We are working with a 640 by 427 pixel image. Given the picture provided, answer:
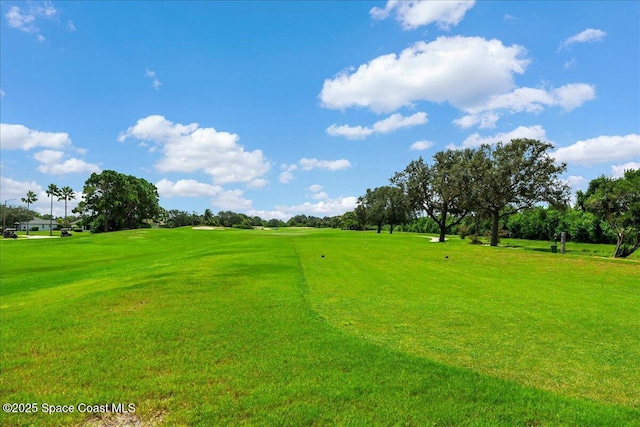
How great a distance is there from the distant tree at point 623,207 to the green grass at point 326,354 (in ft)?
74.7

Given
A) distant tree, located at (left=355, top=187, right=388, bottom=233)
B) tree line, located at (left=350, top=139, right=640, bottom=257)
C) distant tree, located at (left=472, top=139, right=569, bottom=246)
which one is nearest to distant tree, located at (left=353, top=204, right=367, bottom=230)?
distant tree, located at (left=355, top=187, right=388, bottom=233)

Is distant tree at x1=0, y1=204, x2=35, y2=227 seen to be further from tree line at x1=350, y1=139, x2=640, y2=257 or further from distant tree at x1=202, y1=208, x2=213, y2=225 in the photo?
tree line at x1=350, y1=139, x2=640, y2=257

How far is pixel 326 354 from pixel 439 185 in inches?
1958

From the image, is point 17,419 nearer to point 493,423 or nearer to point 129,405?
point 129,405

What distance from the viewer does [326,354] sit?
6.91 m

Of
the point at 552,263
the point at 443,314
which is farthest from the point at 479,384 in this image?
the point at 552,263

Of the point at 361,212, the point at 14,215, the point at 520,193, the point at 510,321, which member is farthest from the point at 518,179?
the point at 14,215

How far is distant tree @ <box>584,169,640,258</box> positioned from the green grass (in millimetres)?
22777

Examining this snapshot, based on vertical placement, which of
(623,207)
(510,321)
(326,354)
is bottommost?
(510,321)

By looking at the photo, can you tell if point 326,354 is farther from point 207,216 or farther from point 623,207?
point 207,216

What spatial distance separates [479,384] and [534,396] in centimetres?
74

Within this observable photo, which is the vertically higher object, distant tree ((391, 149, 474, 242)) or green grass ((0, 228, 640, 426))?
distant tree ((391, 149, 474, 242))

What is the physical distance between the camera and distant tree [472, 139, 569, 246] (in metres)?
42.0

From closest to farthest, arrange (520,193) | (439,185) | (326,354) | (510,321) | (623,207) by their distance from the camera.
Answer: (326,354) → (510,321) → (623,207) → (520,193) → (439,185)
